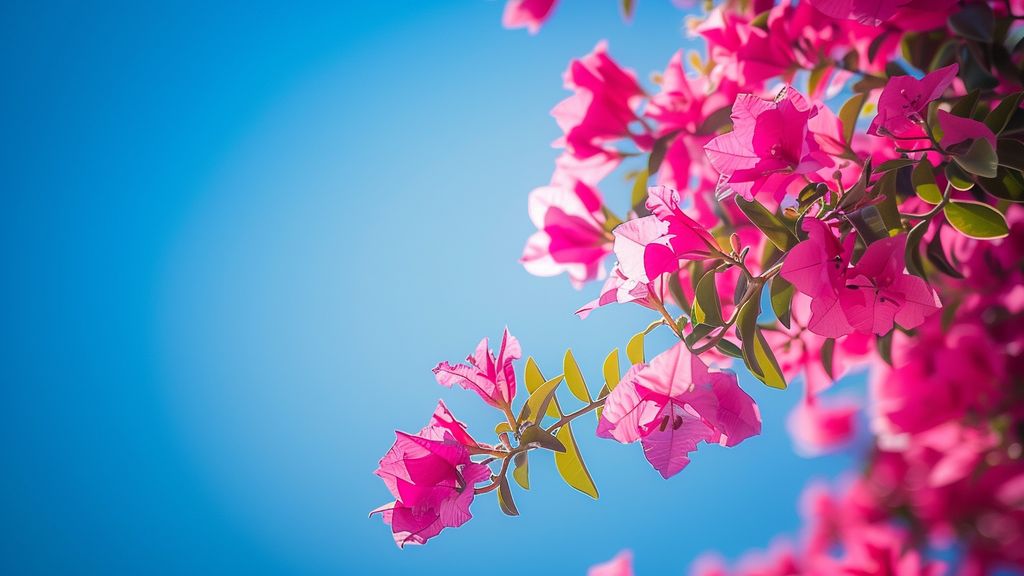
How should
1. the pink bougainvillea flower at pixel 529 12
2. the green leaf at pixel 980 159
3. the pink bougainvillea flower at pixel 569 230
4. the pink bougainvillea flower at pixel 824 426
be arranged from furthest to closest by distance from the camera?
the pink bougainvillea flower at pixel 824 426 → the pink bougainvillea flower at pixel 529 12 → the pink bougainvillea flower at pixel 569 230 → the green leaf at pixel 980 159

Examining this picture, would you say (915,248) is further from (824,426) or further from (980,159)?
(824,426)

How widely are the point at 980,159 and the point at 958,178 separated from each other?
4 centimetres

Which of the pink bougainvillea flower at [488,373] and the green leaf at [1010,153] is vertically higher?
the pink bougainvillea flower at [488,373]

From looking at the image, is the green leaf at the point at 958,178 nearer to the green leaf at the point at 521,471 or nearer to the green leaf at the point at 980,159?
the green leaf at the point at 980,159

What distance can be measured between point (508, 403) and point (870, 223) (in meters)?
0.30

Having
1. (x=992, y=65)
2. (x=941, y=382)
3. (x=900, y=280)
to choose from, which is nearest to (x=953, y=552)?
(x=941, y=382)

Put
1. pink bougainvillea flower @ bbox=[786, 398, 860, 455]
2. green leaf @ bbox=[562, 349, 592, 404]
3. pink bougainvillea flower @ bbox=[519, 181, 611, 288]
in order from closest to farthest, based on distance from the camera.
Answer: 1. green leaf @ bbox=[562, 349, 592, 404]
2. pink bougainvillea flower @ bbox=[519, 181, 611, 288]
3. pink bougainvillea flower @ bbox=[786, 398, 860, 455]

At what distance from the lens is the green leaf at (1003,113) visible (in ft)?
1.59

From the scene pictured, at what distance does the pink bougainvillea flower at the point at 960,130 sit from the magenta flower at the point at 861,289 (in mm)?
93

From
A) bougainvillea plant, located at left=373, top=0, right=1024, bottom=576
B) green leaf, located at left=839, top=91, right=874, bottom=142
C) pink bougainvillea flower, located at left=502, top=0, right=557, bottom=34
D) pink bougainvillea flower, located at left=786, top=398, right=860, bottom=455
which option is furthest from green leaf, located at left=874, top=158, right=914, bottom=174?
pink bougainvillea flower, located at left=786, top=398, right=860, bottom=455

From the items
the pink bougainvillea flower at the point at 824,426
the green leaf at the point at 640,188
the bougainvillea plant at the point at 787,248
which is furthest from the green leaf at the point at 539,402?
the pink bougainvillea flower at the point at 824,426

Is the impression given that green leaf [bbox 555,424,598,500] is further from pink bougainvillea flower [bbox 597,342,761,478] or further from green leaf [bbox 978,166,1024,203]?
green leaf [bbox 978,166,1024,203]

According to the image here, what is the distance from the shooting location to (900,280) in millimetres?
458

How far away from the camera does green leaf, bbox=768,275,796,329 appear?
0.50m
